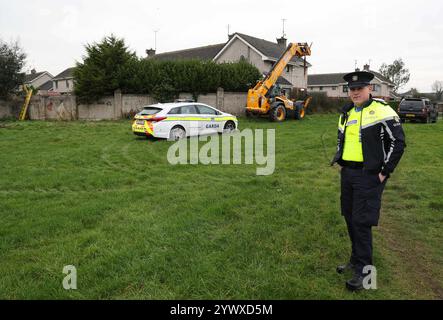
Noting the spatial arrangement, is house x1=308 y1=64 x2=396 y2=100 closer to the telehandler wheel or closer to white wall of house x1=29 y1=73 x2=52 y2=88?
the telehandler wheel

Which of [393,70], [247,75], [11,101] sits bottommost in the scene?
[11,101]

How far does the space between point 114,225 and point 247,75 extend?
2046cm

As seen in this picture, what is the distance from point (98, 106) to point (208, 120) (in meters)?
11.0

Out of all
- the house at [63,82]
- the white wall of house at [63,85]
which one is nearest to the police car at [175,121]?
the house at [63,82]

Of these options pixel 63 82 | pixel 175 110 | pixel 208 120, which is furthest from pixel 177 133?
pixel 63 82

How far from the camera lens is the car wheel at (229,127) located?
47.3 feet

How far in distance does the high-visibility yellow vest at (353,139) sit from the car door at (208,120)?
10.1 metres

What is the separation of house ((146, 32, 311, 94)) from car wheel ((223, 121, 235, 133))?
1676 cm

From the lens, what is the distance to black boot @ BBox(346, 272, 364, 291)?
325 centimetres

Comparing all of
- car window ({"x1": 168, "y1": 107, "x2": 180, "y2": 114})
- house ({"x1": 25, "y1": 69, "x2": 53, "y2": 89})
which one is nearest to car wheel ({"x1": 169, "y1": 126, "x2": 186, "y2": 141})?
car window ({"x1": 168, "y1": 107, "x2": 180, "y2": 114})

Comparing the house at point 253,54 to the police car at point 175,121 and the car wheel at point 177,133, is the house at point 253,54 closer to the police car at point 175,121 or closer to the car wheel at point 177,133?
the police car at point 175,121

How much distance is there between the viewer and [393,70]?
75.2 meters
